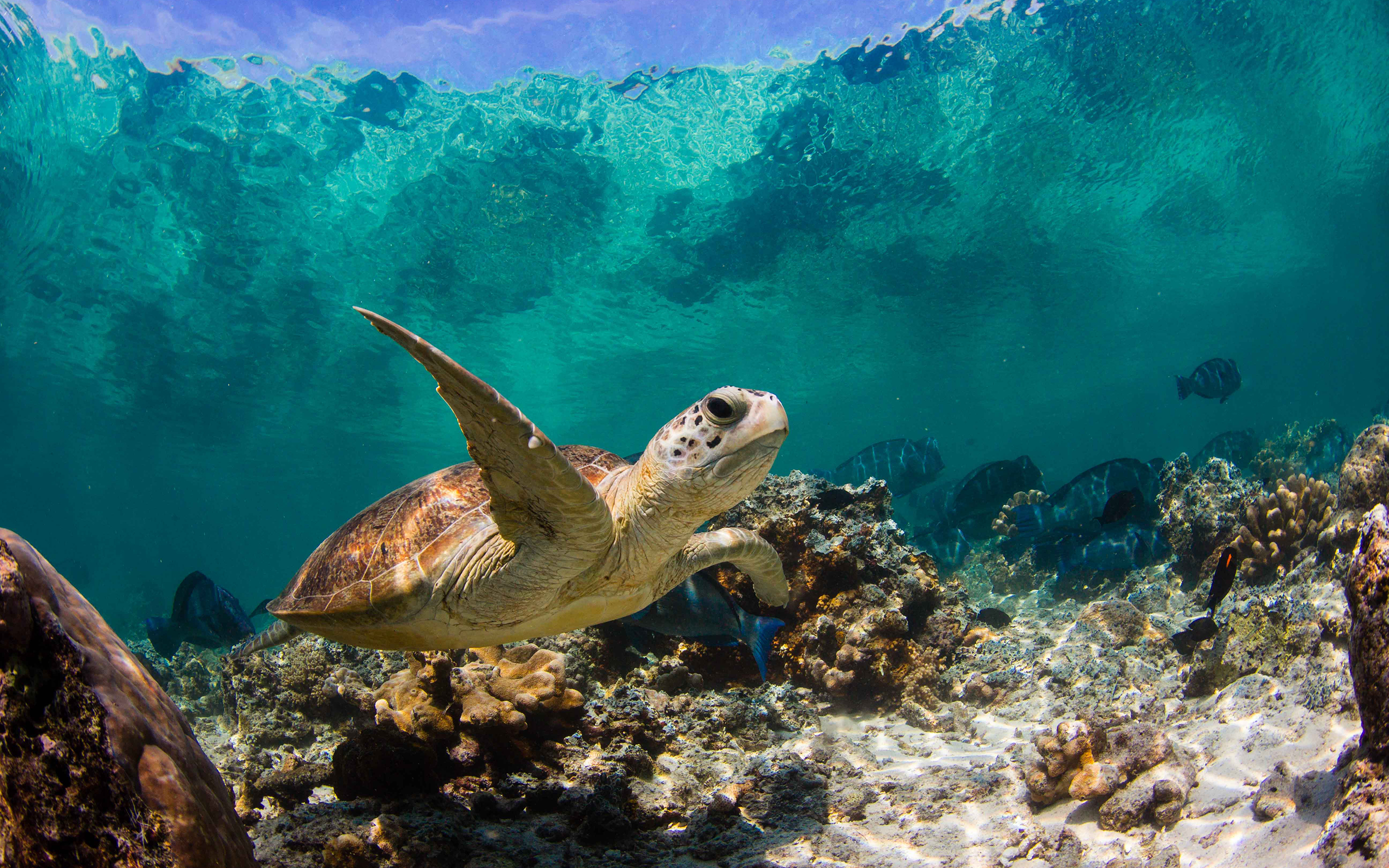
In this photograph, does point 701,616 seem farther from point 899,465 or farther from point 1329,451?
point 1329,451

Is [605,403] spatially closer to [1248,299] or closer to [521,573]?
[521,573]

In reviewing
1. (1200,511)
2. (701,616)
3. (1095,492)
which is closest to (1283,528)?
(1200,511)

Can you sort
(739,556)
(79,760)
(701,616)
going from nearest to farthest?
1. (79,760)
2. (739,556)
3. (701,616)

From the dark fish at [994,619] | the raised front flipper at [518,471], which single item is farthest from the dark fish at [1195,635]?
the raised front flipper at [518,471]

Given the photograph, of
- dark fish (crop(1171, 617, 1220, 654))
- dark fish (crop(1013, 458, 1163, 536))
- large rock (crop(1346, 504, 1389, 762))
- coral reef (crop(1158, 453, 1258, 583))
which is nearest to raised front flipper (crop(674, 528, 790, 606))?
large rock (crop(1346, 504, 1389, 762))

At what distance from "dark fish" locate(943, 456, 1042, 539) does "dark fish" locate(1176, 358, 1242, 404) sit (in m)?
2.36

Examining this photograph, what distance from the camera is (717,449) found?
191 centimetres

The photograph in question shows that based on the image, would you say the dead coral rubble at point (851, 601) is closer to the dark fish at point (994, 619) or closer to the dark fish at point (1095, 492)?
the dark fish at point (994, 619)

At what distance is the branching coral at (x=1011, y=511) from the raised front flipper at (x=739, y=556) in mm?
5759

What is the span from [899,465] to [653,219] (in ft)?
27.4

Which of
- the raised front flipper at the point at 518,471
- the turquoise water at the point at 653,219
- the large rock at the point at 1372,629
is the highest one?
the turquoise water at the point at 653,219

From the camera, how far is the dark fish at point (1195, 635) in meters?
3.12

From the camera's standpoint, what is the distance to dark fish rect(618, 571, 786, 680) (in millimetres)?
3064

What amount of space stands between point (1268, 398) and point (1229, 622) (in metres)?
88.8
